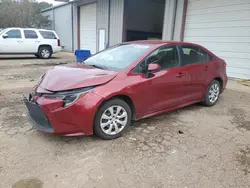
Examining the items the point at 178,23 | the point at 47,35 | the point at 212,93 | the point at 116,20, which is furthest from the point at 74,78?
the point at 47,35

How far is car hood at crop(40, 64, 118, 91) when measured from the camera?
10.3 ft

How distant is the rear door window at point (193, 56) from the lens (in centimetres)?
441

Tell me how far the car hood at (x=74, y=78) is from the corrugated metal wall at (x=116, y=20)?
9.95 m

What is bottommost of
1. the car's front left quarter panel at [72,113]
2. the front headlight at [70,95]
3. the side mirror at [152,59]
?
the car's front left quarter panel at [72,113]

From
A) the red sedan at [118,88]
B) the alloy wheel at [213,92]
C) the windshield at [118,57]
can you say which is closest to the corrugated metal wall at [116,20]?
the alloy wheel at [213,92]

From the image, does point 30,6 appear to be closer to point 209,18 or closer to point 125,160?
point 209,18

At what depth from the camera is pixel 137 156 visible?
302cm

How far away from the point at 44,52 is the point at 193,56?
11.3 m

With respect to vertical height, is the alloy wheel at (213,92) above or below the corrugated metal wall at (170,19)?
below

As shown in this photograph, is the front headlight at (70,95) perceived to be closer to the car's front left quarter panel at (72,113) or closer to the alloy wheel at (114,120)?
the car's front left quarter panel at (72,113)

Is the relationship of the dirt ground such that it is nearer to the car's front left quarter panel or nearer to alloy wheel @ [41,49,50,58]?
the car's front left quarter panel

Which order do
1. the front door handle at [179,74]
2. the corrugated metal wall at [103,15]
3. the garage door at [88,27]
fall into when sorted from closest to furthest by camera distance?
the front door handle at [179,74] < the corrugated metal wall at [103,15] < the garage door at [88,27]

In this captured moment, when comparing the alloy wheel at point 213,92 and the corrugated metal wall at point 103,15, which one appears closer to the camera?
the alloy wheel at point 213,92

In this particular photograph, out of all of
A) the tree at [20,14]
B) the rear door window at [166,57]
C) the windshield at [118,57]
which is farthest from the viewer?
the tree at [20,14]
